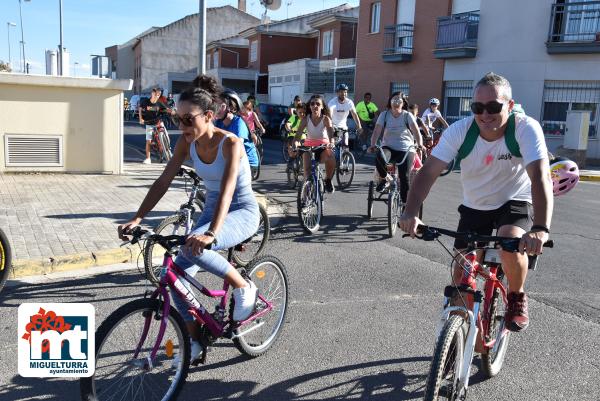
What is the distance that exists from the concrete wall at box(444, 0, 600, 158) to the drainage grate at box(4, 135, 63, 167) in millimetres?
16807

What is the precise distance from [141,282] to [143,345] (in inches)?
103

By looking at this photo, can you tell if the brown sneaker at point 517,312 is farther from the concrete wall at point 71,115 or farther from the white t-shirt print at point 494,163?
the concrete wall at point 71,115

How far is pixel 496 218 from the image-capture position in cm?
377

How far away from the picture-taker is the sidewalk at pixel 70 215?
19.9 feet

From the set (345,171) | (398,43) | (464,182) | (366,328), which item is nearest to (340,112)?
(345,171)

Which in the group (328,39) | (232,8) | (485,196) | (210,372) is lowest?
(210,372)

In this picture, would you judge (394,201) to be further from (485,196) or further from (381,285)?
(485,196)

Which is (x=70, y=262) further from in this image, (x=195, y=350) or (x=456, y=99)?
(x=456, y=99)

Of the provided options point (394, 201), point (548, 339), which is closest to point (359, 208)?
point (394, 201)

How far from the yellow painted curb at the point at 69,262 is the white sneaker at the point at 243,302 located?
2.92 metres

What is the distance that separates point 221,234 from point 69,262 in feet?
9.84

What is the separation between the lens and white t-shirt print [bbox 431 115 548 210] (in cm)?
341

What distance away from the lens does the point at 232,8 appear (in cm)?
6444

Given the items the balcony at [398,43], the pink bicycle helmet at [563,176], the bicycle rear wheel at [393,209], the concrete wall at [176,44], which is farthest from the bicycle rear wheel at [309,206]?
the concrete wall at [176,44]
